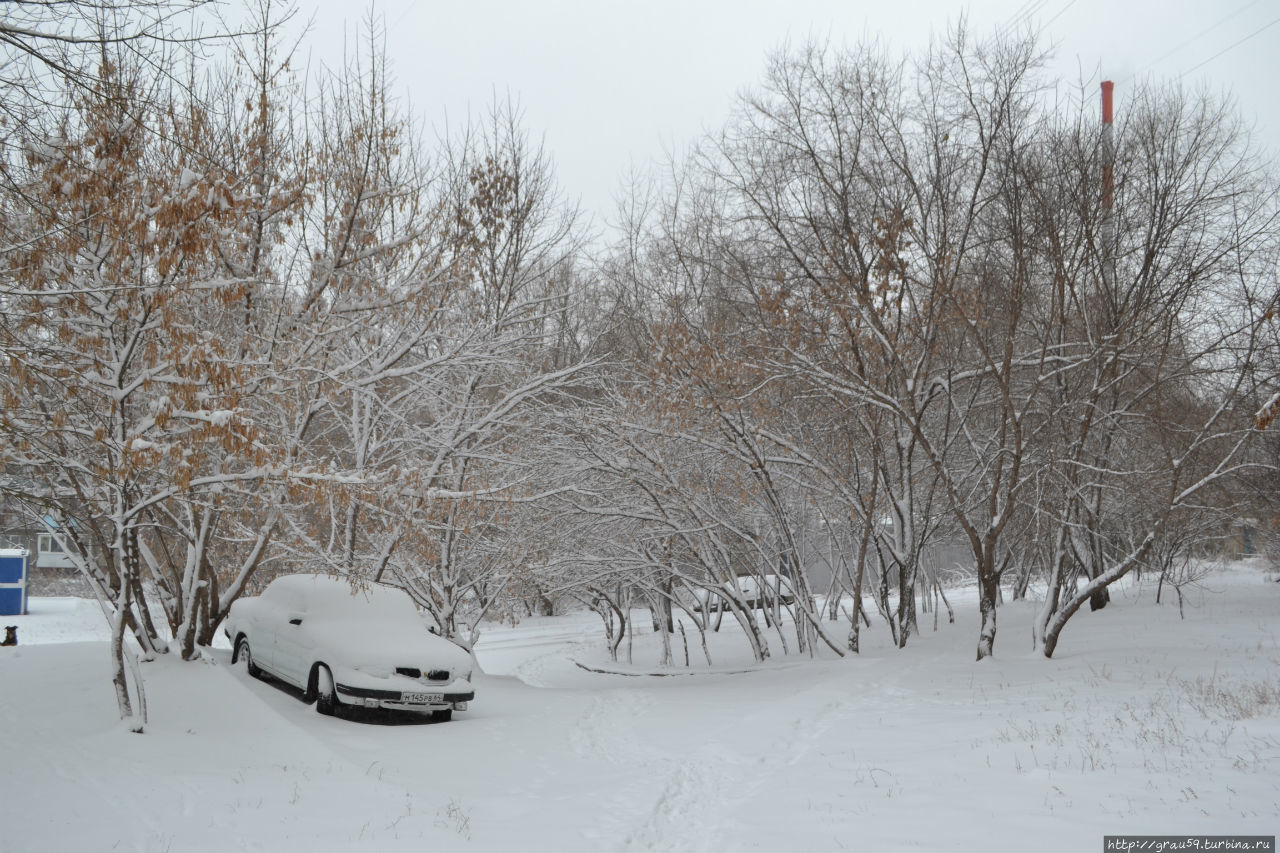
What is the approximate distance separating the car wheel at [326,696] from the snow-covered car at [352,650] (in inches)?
0.5

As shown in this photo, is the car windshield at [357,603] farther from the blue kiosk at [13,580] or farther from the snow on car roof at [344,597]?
the blue kiosk at [13,580]

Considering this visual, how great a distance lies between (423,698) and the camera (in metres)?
10.1

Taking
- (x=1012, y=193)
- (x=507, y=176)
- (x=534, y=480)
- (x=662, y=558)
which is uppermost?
(x=507, y=176)

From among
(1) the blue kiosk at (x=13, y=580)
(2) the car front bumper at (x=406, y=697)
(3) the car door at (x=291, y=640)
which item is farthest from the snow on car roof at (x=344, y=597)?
(1) the blue kiosk at (x=13, y=580)

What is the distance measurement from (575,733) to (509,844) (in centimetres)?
430

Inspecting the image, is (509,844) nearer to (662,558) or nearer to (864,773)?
(864,773)

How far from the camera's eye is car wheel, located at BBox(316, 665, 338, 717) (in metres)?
10.1

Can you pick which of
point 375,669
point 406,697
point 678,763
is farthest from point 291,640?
point 678,763

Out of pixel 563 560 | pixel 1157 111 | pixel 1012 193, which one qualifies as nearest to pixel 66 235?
pixel 563 560

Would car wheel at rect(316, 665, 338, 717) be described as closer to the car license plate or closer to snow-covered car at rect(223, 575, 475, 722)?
snow-covered car at rect(223, 575, 475, 722)

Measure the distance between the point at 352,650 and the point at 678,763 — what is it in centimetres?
429

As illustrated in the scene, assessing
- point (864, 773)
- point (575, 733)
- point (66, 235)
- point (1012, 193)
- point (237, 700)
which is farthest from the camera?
point (1012, 193)

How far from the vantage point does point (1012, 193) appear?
13.7 m

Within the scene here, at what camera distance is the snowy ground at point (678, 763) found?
5508 mm
